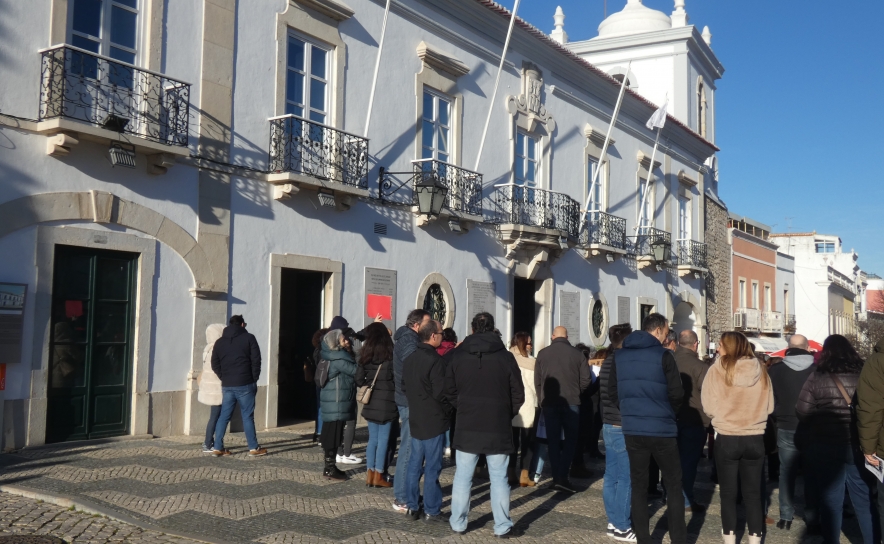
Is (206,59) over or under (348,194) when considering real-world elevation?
over

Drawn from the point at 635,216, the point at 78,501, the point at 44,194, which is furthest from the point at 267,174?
the point at 635,216

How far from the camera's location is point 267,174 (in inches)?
480

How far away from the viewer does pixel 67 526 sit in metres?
6.20

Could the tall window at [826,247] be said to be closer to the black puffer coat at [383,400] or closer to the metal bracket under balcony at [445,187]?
the metal bracket under balcony at [445,187]

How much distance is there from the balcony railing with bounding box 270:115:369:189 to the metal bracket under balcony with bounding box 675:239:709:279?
50.4 ft

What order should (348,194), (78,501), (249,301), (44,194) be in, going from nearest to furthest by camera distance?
(78,501)
(44,194)
(249,301)
(348,194)

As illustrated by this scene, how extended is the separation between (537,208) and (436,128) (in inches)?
134

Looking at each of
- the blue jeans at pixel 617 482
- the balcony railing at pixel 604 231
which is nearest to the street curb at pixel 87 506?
the blue jeans at pixel 617 482

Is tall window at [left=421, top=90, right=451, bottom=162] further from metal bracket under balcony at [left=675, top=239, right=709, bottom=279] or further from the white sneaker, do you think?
metal bracket under balcony at [left=675, top=239, right=709, bottom=279]

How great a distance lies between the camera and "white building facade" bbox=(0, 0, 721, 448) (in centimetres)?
955

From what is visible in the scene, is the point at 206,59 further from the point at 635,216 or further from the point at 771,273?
the point at 771,273

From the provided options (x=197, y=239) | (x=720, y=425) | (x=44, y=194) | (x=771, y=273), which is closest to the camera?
(x=720, y=425)

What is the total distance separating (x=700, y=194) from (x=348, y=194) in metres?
18.7

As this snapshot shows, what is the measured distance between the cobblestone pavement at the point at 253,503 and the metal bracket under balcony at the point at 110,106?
347 cm
